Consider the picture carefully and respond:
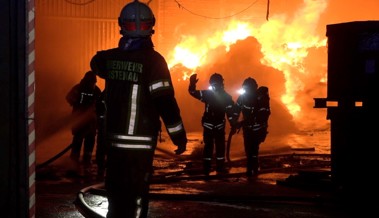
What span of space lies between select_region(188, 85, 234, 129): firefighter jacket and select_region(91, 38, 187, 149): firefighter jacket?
19.4 ft

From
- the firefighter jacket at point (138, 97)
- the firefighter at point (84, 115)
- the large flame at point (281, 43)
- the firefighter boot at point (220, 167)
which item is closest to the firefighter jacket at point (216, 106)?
the firefighter boot at point (220, 167)

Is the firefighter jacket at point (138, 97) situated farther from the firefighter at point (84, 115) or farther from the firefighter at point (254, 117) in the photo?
the firefighter at point (84, 115)

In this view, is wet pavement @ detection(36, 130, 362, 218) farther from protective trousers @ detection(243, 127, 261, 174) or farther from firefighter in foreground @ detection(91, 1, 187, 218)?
firefighter in foreground @ detection(91, 1, 187, 218)

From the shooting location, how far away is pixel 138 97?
4.75 m

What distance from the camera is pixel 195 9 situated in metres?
28.2

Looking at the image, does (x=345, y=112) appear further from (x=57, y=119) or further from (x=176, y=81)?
(x=176, y=81)

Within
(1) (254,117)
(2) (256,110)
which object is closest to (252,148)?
(1) (254,117)

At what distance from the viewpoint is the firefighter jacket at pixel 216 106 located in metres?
10.7

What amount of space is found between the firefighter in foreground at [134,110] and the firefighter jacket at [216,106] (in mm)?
5903

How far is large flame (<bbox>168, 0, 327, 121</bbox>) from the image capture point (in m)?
25.2

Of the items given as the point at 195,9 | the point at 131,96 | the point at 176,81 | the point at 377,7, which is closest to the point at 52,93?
the point at 176,81

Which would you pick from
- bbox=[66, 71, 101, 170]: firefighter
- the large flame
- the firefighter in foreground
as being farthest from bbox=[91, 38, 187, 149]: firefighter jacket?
the large flame

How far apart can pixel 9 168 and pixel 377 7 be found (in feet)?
A: 86.5

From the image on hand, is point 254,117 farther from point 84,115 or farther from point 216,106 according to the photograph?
point 84,115
